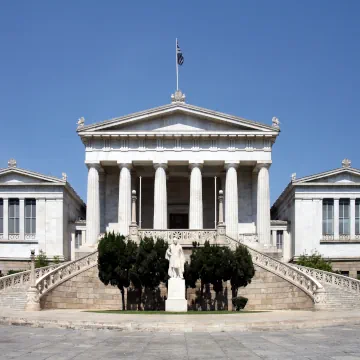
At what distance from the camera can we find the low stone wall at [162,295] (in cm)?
5016

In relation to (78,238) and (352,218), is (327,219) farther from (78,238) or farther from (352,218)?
(78,238)

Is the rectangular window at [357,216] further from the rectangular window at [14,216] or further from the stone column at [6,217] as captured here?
the stone column at [6,217]

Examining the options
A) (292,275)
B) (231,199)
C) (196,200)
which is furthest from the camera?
(231,199)

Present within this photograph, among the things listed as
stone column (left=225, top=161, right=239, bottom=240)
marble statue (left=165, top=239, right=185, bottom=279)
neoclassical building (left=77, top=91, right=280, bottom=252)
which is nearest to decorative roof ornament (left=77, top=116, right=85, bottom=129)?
neoclassical building (left=77, top=91, right=280, bottom=252)

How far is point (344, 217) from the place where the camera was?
75562 millimetres

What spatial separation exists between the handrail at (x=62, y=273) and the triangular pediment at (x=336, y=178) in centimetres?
2891

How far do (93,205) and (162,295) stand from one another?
69.6ft

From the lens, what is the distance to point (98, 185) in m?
71.8

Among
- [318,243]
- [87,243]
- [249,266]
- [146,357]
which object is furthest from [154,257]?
[318,243]

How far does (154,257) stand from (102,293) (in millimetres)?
7215

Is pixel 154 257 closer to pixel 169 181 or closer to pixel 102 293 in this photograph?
pixel 102 293

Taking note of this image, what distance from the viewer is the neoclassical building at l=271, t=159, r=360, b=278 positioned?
75.0 meters

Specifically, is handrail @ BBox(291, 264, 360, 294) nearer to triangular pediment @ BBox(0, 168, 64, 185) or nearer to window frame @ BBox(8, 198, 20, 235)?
triangular pediment @ BBox(0, 168, 64, 185)

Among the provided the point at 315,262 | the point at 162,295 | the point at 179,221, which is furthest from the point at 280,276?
the point at 179,221
